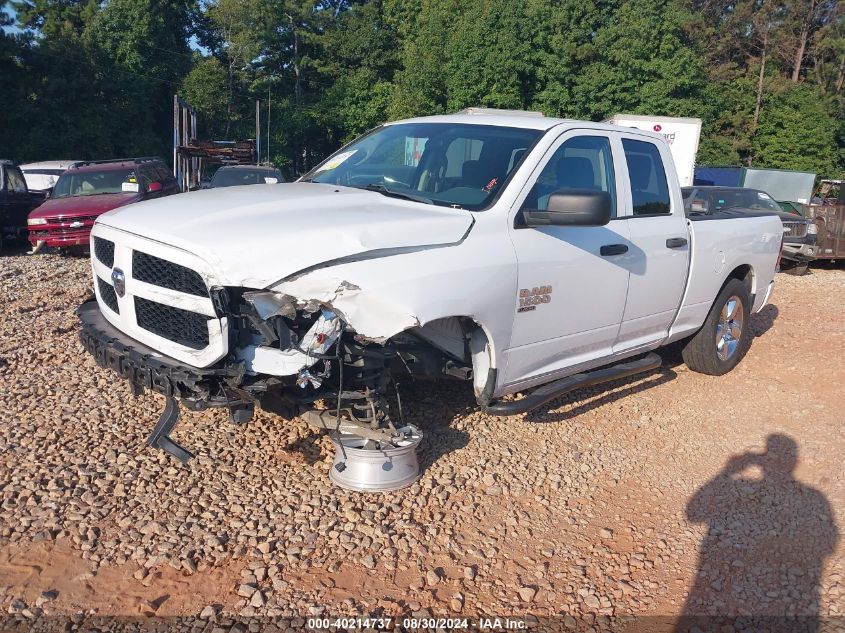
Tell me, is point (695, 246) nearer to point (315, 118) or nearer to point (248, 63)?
point (315, 118)

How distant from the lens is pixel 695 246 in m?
5.59

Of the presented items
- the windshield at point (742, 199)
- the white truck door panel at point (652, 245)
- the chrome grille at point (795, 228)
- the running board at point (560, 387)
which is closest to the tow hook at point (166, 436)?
the running board at point (560, 387)

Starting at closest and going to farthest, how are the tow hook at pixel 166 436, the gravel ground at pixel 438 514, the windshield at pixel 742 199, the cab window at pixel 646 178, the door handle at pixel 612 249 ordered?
the gravel ground at pixel 438 514
the tow hook at pixel 166 436
the door handle at pixel 612 249
the cab window at pixel 646 178
the windshield at pixel 742 199

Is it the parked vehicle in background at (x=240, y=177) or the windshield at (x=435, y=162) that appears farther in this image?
the parked vehicle in background at (x=240, y=177)

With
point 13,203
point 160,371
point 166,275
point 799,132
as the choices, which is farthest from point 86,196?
point 799,132

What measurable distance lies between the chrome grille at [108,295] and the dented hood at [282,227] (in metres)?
0.37

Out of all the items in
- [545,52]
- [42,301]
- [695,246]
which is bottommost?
[42,301]

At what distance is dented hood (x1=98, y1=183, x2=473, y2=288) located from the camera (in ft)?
11.0

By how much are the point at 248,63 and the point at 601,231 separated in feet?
147

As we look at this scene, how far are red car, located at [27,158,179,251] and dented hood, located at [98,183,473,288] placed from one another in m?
7.46

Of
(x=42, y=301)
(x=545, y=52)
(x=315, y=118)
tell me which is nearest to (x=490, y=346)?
(x=42, y=301)

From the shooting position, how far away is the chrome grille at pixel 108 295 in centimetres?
407

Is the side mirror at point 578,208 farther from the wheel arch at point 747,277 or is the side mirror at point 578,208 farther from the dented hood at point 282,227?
the wheel arch at point 747,277

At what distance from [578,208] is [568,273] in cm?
53
